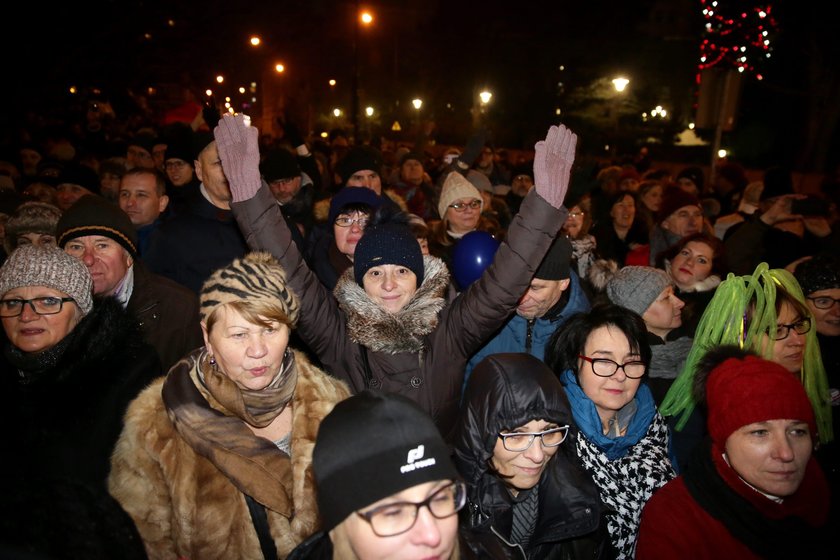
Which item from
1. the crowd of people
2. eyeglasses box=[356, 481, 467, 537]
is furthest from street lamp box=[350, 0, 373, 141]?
eyeglasses box=[356, 481, 467, 537]

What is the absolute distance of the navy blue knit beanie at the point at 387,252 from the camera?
10.1ft

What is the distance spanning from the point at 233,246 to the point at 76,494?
9.69 feet

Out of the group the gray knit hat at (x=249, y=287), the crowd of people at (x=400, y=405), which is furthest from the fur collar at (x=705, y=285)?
the gray knit hat at (x=249, y=287)

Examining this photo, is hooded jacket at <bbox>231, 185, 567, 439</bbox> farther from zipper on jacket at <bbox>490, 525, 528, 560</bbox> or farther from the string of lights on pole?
the string of lights on pole

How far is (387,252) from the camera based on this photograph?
308 cm

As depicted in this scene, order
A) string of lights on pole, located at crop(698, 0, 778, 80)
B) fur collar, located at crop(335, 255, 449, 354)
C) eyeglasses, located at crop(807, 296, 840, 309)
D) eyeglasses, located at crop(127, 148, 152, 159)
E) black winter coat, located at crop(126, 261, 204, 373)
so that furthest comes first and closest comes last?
string of lights on pole, located at crop(698, 0, 778, 80), eyeglasses, located at crop(127, 148, 152, 159), eyeglasses, located at crop(807, 296, 840, 309), black winter coat, located at crop(126, 261, 204, 373), fur collar, located at crop(335, 255, 449, 354)

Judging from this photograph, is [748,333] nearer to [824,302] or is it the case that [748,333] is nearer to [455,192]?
[824,302]

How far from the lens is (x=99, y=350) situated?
2.70 metres

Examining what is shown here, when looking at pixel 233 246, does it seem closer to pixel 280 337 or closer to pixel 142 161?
pixel 280 337

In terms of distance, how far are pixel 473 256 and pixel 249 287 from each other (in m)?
2.10

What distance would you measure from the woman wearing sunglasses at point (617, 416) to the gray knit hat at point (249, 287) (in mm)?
1568

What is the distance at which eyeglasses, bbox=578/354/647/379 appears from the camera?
2971 mm

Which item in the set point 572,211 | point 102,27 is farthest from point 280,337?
point 102,27

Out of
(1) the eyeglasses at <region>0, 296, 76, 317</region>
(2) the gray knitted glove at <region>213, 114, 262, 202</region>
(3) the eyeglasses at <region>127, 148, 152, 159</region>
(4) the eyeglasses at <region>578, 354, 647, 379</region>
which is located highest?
(3) the eyeglasses at <region>127, 148, 152, 159</region>
